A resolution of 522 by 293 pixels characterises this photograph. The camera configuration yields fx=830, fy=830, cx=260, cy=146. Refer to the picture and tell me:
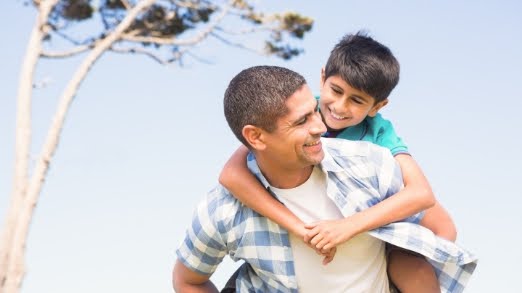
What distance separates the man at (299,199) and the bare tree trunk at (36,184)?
6017mm

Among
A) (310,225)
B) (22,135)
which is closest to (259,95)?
(310,225)

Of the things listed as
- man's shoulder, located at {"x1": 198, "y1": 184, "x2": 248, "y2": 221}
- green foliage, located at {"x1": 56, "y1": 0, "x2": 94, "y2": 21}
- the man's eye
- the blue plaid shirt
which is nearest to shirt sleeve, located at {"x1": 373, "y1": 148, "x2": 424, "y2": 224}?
the blue plaid shirt

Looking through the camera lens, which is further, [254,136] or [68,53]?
[68,53]

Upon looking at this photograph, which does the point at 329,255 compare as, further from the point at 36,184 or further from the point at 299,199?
the point at 36,184

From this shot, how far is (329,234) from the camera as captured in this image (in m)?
2.03

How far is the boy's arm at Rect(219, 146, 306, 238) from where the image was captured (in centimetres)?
208

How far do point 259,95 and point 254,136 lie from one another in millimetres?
108

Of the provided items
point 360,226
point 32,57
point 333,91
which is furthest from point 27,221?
point 360,226

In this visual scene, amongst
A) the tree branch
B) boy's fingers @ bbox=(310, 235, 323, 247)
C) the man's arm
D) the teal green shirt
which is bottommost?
the tree branch

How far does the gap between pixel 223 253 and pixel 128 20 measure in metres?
8.02

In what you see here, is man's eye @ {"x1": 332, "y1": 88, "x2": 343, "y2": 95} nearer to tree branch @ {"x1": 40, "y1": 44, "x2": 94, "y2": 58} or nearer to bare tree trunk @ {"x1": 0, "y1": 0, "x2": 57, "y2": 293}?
bare tree trunk @ {"x1": 0, "y1": 0, "x2": 57, "y2": 293}

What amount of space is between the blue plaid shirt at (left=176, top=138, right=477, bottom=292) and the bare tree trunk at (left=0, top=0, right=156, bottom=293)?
5973 millimetres

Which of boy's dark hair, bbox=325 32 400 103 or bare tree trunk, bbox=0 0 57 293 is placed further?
bare tree trunk, bbox=0 0 57 293

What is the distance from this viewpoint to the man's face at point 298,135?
2064 mm
